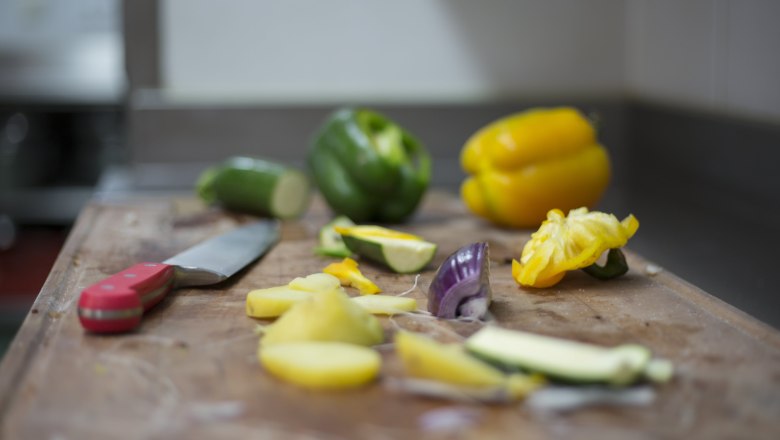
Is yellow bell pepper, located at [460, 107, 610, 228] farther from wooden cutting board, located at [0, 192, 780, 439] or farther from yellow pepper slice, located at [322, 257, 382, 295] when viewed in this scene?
yellow pepper slice, located at [322, 257, 382, 295]

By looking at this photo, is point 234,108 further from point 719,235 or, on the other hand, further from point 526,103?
point 719,235

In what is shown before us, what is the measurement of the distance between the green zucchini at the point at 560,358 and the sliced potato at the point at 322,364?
0.11 meters

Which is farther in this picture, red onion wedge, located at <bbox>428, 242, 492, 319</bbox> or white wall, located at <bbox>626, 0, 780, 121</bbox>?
white wall, located at <bbox>626, 0, 780, 121</bbox>

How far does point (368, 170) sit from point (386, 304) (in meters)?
0.69

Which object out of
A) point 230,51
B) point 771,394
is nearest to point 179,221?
point 230,51

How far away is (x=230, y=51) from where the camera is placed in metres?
2.63

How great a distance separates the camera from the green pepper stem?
4.60 feet

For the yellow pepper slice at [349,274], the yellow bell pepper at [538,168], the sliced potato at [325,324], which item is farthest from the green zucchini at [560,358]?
the yellow bell pepper at [538,168]

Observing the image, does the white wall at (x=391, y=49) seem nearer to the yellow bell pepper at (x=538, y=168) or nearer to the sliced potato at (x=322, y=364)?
the yellow bell pepper at (x=538, y=168)

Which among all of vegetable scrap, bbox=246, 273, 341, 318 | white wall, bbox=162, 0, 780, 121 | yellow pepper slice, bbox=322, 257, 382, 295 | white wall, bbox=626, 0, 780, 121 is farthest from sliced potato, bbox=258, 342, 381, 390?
white wall, bbox=162, 0, 780, 121

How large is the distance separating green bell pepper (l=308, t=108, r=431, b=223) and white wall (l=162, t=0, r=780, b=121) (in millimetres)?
616

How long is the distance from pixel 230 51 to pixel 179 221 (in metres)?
0.82

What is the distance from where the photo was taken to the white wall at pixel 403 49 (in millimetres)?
2629

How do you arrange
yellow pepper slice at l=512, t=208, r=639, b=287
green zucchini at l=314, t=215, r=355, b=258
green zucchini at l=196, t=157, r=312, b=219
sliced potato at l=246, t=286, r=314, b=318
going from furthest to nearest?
green zucchini at l=196, t=157, r=312, b=219 → green zucchini at l=314, t=215, r=355, b=258 → yellow pepper slice at l=512, t=208, r=639, b=287 → sliced potato at l=246, t=286, r=314, b=318
